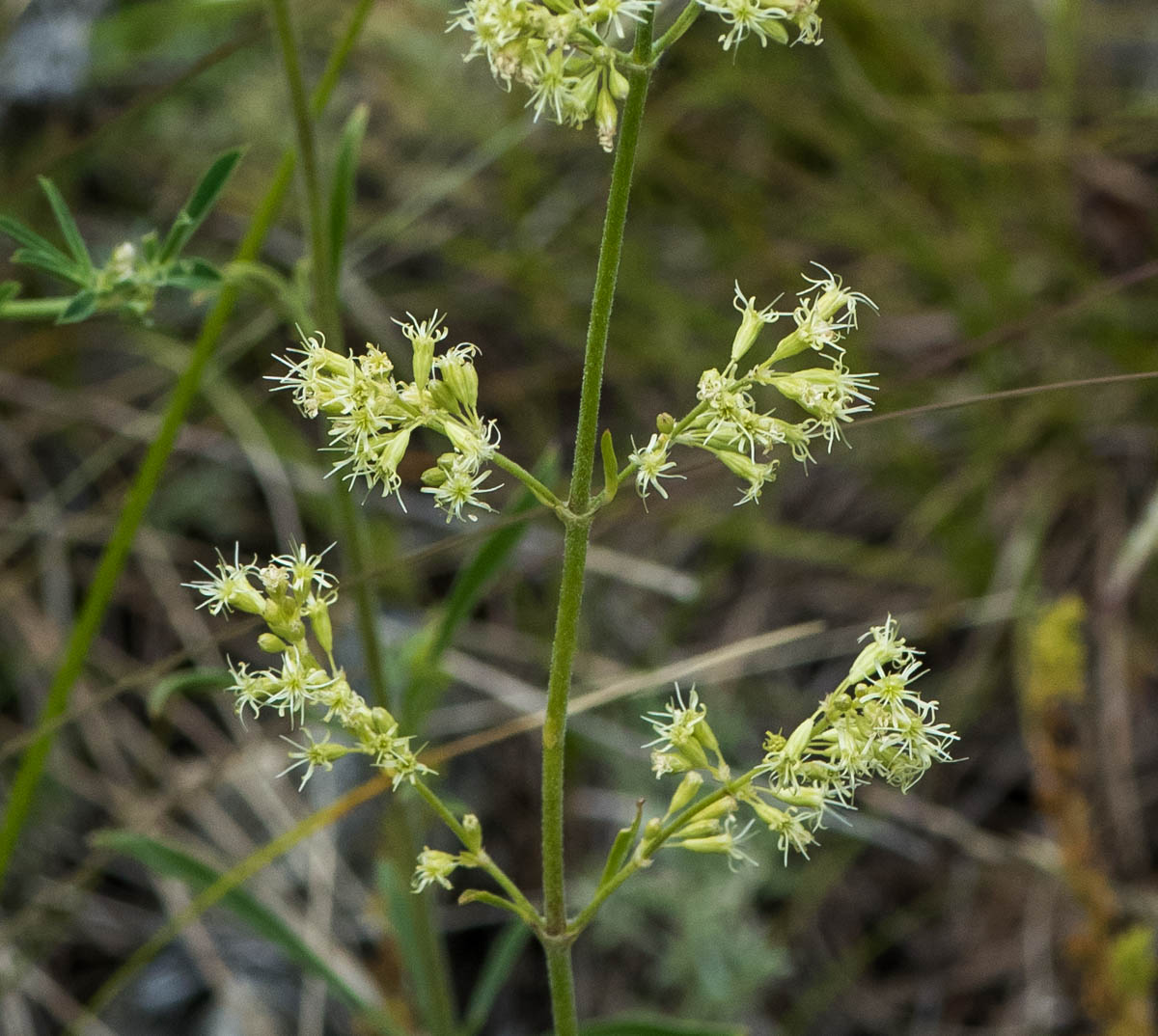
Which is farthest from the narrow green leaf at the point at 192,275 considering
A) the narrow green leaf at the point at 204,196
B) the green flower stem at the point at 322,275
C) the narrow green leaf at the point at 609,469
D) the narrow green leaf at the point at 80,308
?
the narrow green leaf at the point at 609,469

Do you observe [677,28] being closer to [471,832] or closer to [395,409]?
[395,409]

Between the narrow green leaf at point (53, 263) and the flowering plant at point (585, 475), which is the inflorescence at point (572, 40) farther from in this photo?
the narrow green leaf at point (53, 263)

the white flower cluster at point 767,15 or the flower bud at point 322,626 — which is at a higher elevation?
the white flower cluster at point 767,15

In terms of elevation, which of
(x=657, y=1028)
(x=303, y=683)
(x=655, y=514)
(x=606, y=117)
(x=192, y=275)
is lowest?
(x=657, y=1028)

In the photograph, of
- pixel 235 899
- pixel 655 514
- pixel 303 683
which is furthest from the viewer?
pixel 655 514

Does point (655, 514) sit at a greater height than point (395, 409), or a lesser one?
greater

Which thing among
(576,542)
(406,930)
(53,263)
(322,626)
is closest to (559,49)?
(576,542)

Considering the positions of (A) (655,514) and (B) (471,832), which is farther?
(A) (655,514)

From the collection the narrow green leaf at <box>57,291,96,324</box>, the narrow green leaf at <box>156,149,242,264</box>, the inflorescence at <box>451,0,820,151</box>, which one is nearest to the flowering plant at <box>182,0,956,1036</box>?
the inflorescence at <box>451,0,820,151</box>
